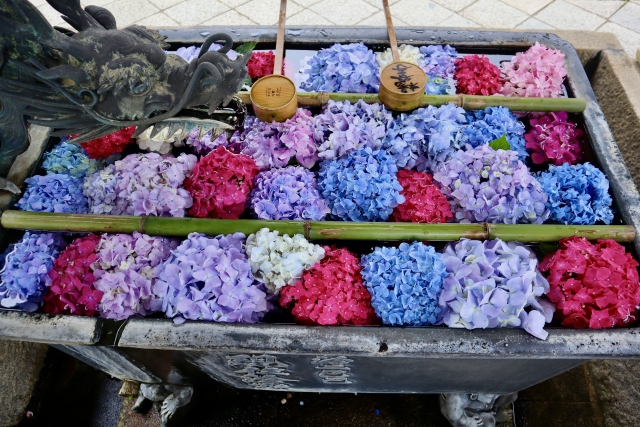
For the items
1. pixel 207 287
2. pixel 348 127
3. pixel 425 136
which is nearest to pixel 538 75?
pixel 425 136

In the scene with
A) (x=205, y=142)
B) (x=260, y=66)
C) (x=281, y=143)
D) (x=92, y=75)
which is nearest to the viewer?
(x=92, y=75)

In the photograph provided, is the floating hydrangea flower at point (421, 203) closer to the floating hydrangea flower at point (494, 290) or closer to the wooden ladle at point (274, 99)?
the floating hydrangea flower at point (494, 290)

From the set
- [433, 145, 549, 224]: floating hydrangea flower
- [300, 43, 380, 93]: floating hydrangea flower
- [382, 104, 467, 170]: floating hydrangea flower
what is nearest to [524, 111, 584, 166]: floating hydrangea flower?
[433, 145, 549, 224]: floating hydrangea flower

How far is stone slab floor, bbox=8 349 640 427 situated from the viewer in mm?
3717

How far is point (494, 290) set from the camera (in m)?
2.39

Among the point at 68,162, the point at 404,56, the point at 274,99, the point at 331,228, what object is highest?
the point at 404,56

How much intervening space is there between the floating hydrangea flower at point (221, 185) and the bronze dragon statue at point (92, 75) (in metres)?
0.59

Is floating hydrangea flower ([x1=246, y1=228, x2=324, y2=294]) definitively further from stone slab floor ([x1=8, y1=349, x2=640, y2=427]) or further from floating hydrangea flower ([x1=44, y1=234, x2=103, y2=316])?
stone slab floor ([x1=8, y1=349, x2=640, y2=427])

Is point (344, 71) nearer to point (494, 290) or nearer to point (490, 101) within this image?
point (490, 101)

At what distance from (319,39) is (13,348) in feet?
12.0

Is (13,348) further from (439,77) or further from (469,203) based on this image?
(439,77)

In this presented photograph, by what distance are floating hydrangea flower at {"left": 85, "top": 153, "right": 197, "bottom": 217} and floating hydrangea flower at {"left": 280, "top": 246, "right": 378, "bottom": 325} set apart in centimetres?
98

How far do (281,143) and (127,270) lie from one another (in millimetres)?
1302

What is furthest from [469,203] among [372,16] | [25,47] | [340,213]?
[372,16]
